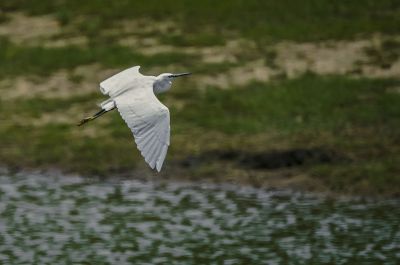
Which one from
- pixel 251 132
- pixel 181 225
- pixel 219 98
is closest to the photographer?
pixel 181 225

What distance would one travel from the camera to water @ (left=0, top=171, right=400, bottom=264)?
19.1 metres

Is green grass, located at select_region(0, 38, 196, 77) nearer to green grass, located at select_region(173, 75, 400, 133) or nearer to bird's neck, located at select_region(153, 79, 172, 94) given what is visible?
green grass, located at select_region(173, 75, 400, 133)

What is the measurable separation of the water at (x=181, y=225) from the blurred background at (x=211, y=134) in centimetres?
4

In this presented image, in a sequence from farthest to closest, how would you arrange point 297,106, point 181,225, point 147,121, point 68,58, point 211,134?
point 68,58, point 297,106, point 211,134, point 181,225, point 147,121

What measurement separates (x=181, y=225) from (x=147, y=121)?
6.71 m

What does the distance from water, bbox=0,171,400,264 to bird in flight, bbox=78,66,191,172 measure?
12.8 feet

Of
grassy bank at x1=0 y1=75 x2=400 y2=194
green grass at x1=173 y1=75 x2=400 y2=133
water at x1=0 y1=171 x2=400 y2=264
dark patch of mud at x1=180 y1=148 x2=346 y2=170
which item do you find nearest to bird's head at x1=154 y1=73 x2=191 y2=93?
water at x1=0 y1=171 x2=400 y2=264

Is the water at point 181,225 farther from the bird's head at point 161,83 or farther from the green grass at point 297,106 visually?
the bird's head at point 161,83

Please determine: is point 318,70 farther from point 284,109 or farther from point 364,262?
point 364,262

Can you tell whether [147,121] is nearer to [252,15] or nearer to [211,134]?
[211,134]

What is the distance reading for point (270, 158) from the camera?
2364cm

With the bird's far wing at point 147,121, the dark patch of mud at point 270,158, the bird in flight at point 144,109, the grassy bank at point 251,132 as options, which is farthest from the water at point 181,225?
the bird's far wing at point 147,121

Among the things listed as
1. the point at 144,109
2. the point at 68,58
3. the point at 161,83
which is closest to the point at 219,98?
the point at 68,58

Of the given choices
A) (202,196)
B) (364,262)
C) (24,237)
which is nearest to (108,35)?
(202,196)
